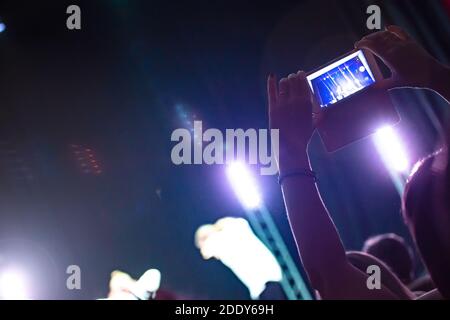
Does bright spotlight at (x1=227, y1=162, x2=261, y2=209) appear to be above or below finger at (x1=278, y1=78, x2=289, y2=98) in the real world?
below

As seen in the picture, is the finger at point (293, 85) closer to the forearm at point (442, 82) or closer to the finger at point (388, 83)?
the finger at point (388, 83)

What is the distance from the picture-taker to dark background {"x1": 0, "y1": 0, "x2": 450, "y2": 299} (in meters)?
1.48

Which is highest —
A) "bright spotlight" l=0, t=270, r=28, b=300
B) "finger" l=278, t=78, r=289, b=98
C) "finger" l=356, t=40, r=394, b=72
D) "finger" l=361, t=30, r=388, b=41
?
"finger" l=361, t=30, r=388, b=41

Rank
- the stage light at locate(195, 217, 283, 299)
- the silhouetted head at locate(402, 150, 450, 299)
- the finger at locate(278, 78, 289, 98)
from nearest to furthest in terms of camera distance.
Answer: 1. the silhouetted head at locate(402, 150, 450, 299)
2. the finger at locate(278, 78, 289, 98)
3. the stage light at locate(195, 217, 283, 299)

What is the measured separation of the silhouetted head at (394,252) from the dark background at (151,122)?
32mm

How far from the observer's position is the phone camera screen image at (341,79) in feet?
4.51

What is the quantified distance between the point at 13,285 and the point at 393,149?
49.8 inches

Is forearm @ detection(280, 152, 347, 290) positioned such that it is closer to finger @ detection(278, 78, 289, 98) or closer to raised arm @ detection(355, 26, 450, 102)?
finger @ detection(278, 78, 289, 98)

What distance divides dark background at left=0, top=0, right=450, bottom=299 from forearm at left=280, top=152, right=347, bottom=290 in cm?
26

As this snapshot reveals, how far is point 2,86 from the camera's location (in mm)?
1612

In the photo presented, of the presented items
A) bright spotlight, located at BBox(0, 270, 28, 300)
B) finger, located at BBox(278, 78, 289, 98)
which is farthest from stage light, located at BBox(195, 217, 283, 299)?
bright spotlight, located at BBox(0, 270, 28, 300)

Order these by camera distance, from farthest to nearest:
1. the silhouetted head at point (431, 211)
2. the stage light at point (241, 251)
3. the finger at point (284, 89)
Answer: the stage light at point (241, 251)
the finger at point (284, 89)
the silhouetted head at point (431, 211)

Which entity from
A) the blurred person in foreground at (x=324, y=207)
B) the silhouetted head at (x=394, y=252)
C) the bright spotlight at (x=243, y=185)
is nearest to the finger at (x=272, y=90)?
the blurred person in foreground at (x=324, y=207)
